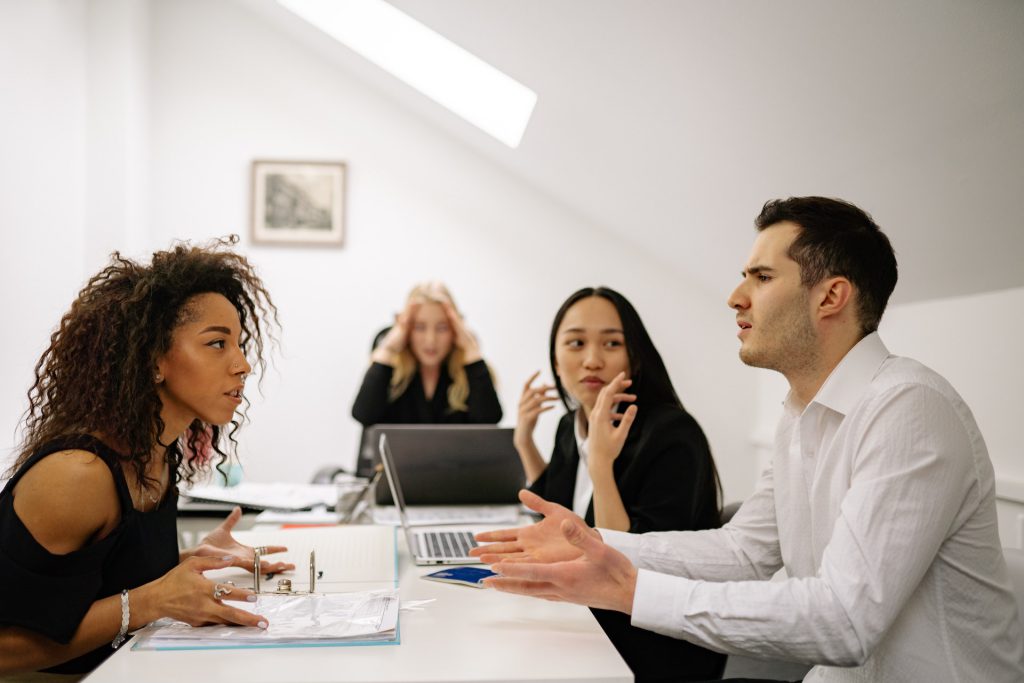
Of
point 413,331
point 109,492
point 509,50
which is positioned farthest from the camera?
point 413,331

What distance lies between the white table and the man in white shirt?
79 mm

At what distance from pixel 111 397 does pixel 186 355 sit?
0.50 feet

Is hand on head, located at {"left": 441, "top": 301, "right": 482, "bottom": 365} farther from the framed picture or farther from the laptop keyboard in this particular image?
the laptop keyboard

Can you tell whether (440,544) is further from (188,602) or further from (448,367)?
(448,367)

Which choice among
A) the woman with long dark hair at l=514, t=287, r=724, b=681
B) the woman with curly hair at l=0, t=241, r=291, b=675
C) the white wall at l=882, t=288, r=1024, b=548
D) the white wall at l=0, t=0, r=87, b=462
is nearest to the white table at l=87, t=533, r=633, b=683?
the woman with curly hair at l=0, t=241, r=291, b=675

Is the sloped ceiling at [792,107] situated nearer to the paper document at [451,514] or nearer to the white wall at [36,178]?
the paper document at [451,514]

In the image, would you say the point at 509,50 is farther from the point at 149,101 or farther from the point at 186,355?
the point at 149,101

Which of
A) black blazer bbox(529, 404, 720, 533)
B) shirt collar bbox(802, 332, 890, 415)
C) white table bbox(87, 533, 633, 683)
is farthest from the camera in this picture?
black blazer bbox(529, 404, 720, 533)

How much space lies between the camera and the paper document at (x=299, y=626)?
49.7 inches

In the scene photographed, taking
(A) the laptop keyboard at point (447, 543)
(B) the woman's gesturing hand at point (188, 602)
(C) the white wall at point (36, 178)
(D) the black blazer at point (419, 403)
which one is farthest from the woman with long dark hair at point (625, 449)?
(C) the white wall at point (36, 178)

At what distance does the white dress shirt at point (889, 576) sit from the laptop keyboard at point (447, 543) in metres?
0.65

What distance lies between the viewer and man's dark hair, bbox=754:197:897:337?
1.48m

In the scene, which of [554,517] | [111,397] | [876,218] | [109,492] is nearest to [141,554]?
[109,492]

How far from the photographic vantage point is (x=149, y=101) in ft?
15.0
